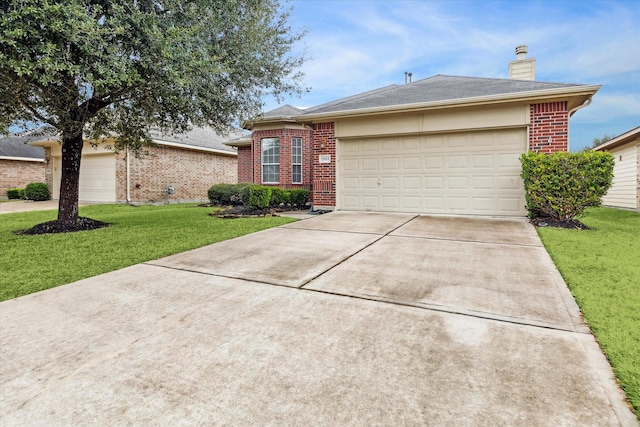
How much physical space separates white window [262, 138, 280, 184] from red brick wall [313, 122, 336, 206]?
167 inches

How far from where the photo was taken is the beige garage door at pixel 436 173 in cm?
818

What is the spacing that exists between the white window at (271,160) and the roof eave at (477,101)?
4704 millimetres

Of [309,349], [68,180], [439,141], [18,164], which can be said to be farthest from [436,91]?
[18,164]

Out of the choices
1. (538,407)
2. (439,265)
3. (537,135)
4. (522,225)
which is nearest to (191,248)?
(439,265)

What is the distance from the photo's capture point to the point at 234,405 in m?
1.68

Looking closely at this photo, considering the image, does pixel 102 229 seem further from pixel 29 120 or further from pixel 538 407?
pixel 538 407

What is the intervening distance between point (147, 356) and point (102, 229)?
6570mm

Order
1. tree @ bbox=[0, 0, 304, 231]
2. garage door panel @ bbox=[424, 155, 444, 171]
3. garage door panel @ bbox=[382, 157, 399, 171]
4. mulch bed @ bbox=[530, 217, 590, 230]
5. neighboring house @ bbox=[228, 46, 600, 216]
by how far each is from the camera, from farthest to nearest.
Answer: garage door panel @ bbox=[382, 157, 399, 171] → garage door panel @ bbox=[424, 155, 444, 171] → neighboring house @ bbox=[228, 46, 600, 216] → mulch bed @ bbox=[530, 217, 590, 230] → tree @ bbox=[0, 0, 304, 231]

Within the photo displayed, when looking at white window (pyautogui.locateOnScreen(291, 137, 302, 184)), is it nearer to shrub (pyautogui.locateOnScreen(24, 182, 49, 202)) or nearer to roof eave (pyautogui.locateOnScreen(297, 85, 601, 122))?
roof eave (pyautogui.locateOnScreen(297, 85, 601, 122))

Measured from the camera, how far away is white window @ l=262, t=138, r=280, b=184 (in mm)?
14031

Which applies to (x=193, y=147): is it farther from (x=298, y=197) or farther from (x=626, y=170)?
(x=626, y=170)

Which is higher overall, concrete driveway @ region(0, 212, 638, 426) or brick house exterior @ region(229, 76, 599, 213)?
brick house exterior @ region(229, 76, 599, 213)

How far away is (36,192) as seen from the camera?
16.9m

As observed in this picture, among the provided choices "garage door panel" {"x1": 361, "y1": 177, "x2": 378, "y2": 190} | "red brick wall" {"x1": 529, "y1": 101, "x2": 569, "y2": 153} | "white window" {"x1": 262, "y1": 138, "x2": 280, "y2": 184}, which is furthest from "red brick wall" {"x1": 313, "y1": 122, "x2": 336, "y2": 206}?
"red brick wall" {"x1": 529, "y1": 101, "x2": 569, "y2": 153}
